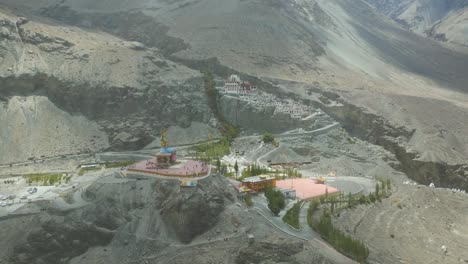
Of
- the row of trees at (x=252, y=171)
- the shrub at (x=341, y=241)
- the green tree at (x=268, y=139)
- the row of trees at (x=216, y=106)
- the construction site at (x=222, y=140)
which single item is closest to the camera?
the shrub at (x=341, y=241)

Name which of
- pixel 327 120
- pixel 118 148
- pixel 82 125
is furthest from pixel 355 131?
pixel 82 125

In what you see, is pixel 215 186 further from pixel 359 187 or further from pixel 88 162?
pixel 88 162

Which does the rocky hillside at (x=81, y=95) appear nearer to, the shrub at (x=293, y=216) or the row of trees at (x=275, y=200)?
the row of trees at (x=275, y=200)

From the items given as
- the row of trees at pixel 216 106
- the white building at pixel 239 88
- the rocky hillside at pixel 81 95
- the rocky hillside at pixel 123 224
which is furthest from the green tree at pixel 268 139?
the rocky hillside at pixel 123 224

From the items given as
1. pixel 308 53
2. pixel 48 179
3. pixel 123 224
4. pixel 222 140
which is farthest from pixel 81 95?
pixel 308 53

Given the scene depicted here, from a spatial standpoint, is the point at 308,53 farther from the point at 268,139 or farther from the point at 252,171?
the point at 252,171

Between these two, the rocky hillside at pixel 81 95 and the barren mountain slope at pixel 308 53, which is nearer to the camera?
the rocky hillside at pixel 81 95

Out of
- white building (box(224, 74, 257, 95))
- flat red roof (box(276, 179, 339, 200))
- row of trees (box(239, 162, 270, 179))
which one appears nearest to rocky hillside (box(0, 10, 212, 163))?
white building (box(224, 74, 257, 95))
